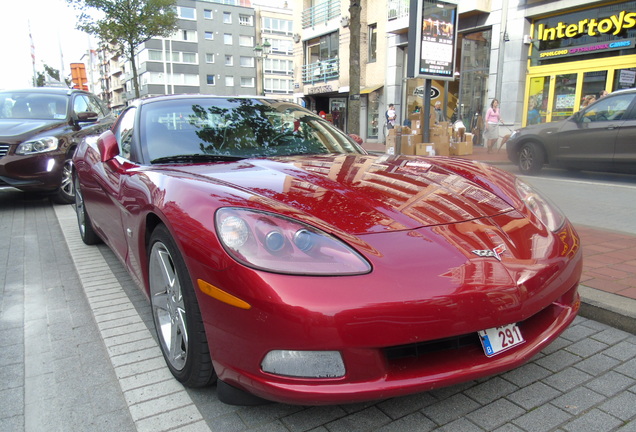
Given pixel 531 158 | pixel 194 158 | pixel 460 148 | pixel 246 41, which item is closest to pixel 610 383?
pixel 194 158

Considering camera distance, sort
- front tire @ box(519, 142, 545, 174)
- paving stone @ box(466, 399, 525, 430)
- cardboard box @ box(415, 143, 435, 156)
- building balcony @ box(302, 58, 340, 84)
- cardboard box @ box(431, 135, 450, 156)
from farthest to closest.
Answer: building balcony @ box(302, 58, 340, 84) → cardboard box @ box(431, 135, 450, 156) → cardboard box @ box(415, 143, 435, 156) → front tire @ box(519, 142, 545, 174) → paving stone @ box(466, 399, 525, 430)

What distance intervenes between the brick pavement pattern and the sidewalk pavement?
0.27 feet

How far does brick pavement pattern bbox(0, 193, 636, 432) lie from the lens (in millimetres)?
1812

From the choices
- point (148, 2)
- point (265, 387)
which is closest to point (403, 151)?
point (265, 387)

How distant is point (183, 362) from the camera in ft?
6.77

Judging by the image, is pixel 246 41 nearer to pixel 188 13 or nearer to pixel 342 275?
pixel 188 13

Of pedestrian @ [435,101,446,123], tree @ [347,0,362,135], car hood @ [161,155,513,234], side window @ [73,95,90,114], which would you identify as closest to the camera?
car hood @ [161,155,513,234]

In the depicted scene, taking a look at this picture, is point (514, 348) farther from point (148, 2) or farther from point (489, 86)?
point (148, 2)

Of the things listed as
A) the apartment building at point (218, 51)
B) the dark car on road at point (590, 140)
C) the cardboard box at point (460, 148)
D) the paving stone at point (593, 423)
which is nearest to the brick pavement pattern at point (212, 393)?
the paving stone at point (593, 423)

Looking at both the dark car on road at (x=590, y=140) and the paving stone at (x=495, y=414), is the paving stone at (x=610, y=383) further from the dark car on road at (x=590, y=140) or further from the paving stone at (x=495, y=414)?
the dark car on road at (x=590, y=140)

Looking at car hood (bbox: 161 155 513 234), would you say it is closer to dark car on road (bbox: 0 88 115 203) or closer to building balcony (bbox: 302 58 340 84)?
dark car on road (bbox: 0 88 115 203)

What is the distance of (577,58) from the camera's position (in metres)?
14.4

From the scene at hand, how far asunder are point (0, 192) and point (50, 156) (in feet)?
8.67

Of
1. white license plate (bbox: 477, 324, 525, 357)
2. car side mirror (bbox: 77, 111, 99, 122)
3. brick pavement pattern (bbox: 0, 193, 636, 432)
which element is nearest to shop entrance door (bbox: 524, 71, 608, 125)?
car side mirror (bbox: 77, 111, 99, 122)
